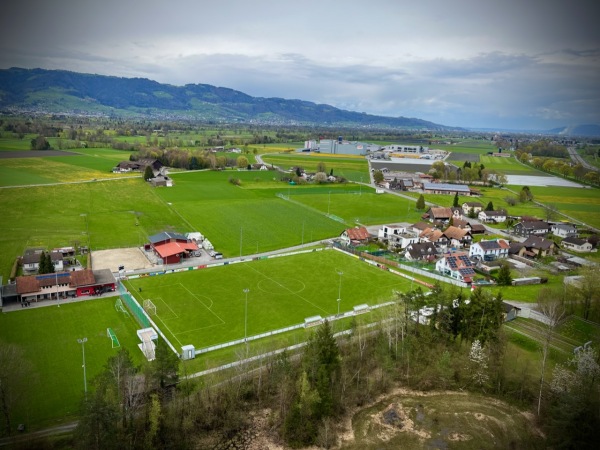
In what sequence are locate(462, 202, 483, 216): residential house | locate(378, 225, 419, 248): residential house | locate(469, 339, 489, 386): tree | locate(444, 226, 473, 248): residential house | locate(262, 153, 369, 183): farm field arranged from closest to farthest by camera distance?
locate(469, 339, 489, 386): tree
locate(378, 225, 419, 248): residential house
locate(444, 226, 473, 248): residential house
locate(462, 202, 483, 216): residential house
locate(262, 153, 369, 183): farm field

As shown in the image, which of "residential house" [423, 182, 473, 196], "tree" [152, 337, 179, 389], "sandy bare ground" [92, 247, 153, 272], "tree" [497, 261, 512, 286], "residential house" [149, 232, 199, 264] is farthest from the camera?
"residential house" [423, 182, 473, 196]

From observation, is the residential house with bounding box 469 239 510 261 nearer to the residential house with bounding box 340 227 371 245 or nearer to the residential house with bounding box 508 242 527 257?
the residential house with bounding box 508 242 527 257

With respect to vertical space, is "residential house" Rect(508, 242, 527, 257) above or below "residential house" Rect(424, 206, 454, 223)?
below

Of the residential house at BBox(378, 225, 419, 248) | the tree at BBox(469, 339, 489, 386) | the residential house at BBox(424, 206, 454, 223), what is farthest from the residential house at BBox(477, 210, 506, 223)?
the tree at BBox(469, 339, 489, 386)

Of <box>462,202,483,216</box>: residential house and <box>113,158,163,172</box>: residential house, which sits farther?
<box>113,158,163,172</box>: residential house

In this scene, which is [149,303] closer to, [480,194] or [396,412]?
[396,412]

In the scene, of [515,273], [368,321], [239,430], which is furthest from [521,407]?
[515,273]

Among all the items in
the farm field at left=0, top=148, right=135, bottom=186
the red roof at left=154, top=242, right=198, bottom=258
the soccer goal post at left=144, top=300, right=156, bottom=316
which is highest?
the farm field at left=0, top=148, right=135, bottom=186

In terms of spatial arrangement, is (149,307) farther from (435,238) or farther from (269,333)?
(435,238)
